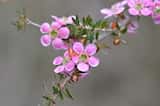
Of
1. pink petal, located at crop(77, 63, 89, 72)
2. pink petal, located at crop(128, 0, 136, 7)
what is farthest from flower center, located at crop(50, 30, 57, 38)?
Result: pink petal, located at crop(128, 0, 136, 7)

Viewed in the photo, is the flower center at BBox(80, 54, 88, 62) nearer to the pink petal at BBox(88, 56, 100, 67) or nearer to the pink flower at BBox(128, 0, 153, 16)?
the pink petal at BBox(88, 56, 100, 67)

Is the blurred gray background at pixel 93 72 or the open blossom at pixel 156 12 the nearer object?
the open blossom at pixel 156 12

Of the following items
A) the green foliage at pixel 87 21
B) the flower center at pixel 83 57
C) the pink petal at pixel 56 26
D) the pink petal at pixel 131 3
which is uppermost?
the pink petal at pixel 131 3

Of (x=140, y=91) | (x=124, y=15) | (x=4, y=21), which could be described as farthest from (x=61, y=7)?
(x=124, y=15)

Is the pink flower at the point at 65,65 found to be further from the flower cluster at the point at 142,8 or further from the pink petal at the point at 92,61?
the flower cluster at the point at 142,8

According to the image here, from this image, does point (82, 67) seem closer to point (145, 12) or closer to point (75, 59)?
point (75, 59)

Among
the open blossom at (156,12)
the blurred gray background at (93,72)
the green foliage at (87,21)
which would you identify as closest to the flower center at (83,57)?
the green foliage at (87,21)

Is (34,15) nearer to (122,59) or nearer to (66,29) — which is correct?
(122,59)
